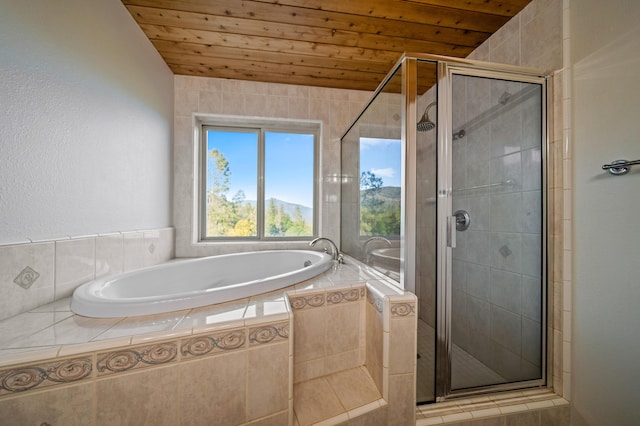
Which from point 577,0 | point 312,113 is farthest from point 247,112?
point 577,0

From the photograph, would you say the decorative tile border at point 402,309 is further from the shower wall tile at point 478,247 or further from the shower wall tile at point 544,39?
the shower wall tile at point 544,39

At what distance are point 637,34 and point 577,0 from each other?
0.38 meters

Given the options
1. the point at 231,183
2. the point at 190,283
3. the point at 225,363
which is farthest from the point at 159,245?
the point at 225,363

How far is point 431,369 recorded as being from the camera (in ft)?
3.57

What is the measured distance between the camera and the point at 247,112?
220 centimetres

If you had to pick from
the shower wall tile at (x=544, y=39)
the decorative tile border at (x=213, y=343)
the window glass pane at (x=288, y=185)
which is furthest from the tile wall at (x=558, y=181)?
the window glass pane at (x=288, y=185)

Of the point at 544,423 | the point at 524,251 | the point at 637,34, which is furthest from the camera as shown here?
the point at 524,251

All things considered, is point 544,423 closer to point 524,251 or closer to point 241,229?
point 524,251

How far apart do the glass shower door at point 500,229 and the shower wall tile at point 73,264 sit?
186 centimetres

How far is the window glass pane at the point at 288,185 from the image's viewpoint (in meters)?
2.43

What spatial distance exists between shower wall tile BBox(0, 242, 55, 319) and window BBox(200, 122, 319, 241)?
1303mm

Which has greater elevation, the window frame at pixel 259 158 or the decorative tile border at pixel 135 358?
the window frame at pixel 259 158

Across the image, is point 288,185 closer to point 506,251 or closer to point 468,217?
point 468,217

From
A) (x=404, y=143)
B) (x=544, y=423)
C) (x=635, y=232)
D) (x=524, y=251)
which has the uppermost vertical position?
(x=404, y=143)
